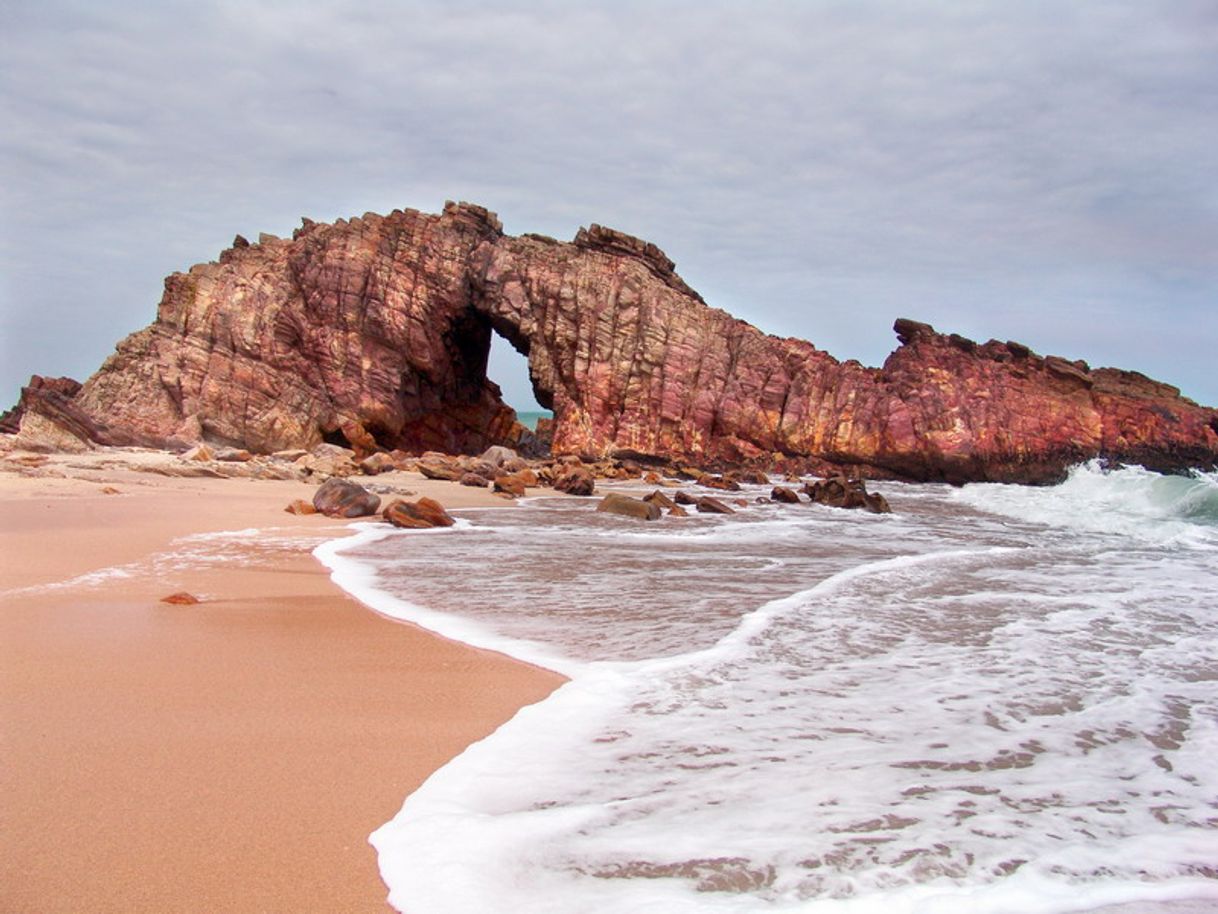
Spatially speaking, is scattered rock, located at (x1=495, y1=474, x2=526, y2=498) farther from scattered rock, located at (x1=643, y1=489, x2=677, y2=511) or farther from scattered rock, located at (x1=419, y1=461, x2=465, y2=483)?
scattered rock, located at (x1=643, y1=489, x2=677, y2=511)

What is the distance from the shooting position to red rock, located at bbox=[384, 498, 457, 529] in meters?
11.8

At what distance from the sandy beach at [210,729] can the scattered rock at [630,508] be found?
8050 millimetres

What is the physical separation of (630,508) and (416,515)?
176 inches

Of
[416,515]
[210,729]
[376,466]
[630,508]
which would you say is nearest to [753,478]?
[376,466]

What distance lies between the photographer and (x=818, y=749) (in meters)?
3.48

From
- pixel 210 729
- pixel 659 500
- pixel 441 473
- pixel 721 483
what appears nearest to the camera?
pixel 210 729

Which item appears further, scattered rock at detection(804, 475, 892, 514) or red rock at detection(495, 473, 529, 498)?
red rock at detection(495, 473, 529, 498)

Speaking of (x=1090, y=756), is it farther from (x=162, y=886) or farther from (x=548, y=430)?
(x=548, y=430)

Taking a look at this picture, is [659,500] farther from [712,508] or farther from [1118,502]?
[1118,502]

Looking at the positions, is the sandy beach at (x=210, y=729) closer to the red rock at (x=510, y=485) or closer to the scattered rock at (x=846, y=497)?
the red rock at (x=510, y=485)

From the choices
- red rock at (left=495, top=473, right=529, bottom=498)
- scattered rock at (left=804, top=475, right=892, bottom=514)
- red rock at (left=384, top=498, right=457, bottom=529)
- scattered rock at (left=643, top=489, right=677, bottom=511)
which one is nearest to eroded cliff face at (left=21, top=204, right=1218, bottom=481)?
scattered rock at (left=804, top=475, right=892, bottom=514)

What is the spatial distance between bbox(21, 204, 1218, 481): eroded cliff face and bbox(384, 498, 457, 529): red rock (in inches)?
808

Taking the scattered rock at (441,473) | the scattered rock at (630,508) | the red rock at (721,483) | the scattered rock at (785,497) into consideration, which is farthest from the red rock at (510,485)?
the red rock at (721,483)

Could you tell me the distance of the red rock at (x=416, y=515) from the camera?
11805 mm
